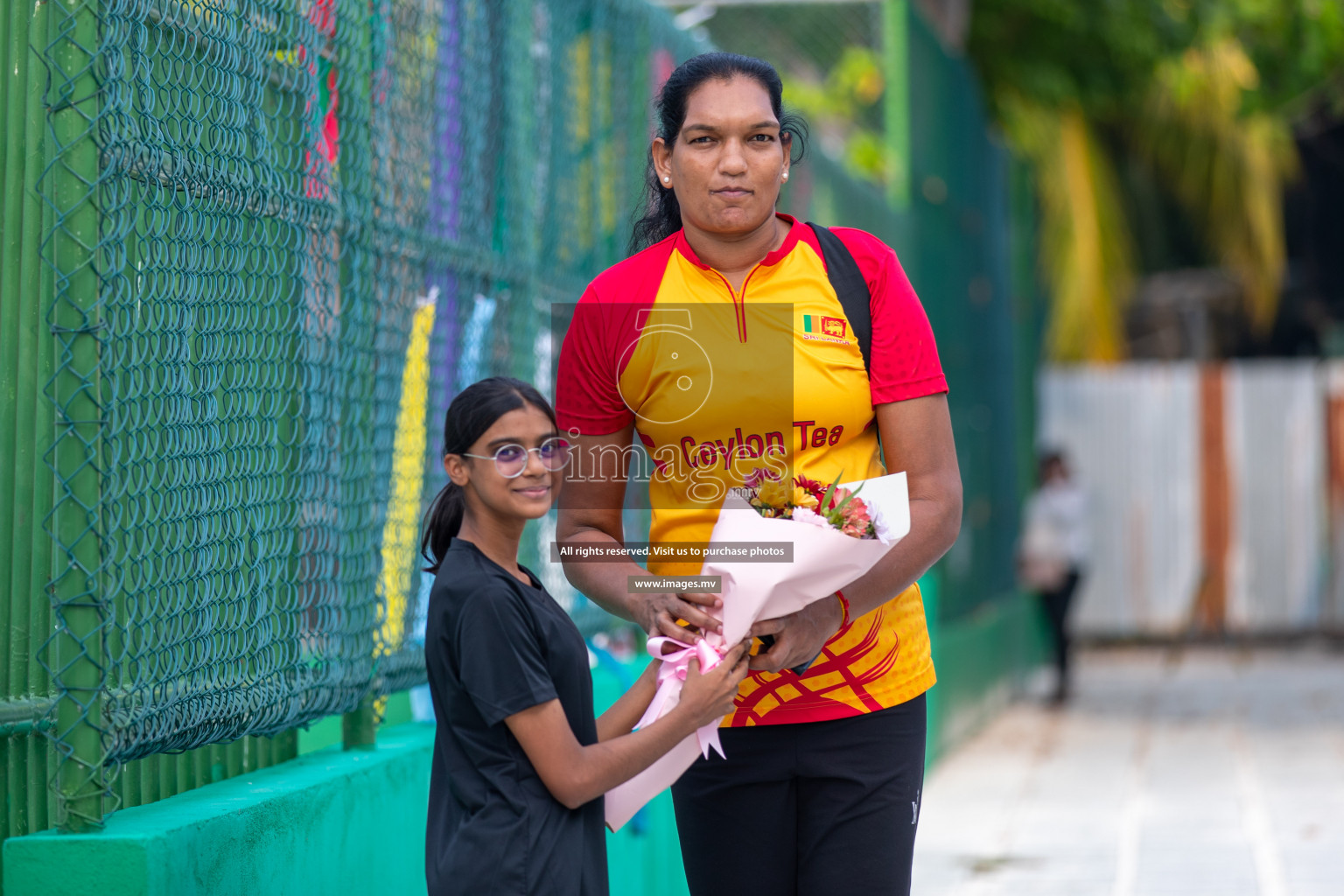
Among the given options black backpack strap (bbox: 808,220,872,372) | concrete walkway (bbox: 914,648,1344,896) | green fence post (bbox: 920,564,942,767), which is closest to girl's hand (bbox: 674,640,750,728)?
black backpack strap (bbox: 808,220,872,372)

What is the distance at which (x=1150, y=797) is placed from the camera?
7.99 m

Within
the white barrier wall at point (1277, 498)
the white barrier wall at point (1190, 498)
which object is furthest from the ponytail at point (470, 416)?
the white barrier wall at point (1277, 498)

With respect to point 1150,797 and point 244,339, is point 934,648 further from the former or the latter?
point 244,339

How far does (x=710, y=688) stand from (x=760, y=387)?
49 centimetres

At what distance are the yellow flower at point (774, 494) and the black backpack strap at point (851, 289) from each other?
1.00 ft

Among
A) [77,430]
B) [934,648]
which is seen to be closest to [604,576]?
[77,430]

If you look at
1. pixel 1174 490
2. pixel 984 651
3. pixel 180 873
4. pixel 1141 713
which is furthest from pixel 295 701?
pixel 1174 490

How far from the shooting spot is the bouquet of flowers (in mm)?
2318

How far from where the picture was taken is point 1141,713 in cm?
1117

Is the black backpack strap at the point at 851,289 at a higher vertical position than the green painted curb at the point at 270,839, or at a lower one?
higher

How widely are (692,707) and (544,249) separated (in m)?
2.65

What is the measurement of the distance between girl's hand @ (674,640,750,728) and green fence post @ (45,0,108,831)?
2.97 feet

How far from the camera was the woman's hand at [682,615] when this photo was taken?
7.77ft

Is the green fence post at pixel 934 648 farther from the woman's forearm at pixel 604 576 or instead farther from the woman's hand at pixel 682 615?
the woman's hand at pixel 682 615
